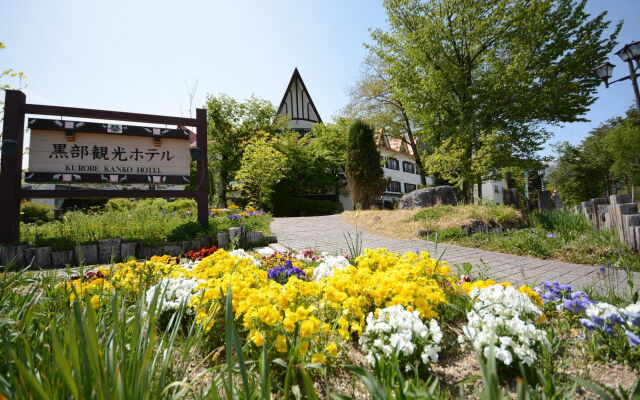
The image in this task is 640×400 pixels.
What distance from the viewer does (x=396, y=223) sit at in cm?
869

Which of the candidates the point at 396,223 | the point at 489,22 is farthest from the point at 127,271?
the point at 489,22

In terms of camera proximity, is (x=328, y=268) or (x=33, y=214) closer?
(x=328, y=268)

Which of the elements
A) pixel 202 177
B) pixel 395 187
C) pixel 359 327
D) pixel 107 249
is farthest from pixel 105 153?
pixel 395 187

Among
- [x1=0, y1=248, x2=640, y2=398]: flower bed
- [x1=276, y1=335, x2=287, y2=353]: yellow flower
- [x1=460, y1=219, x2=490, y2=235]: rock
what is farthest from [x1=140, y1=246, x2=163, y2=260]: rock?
[x1=460, y1=219, x2=490, y2=235]: rock

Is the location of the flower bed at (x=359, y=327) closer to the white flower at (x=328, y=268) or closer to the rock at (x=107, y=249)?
the white flower at (x=328, y=268)

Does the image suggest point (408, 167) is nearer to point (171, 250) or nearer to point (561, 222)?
point (561, 222)

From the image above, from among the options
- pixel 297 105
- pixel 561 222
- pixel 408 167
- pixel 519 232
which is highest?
pixel 297 105

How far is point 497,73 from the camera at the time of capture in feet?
43.2

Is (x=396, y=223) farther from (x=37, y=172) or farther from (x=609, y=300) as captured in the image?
(x=37, y=172)

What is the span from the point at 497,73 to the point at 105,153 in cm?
1515

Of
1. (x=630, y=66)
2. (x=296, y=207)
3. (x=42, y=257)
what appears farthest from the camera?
(x=296, y=207)

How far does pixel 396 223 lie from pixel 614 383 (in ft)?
24.4

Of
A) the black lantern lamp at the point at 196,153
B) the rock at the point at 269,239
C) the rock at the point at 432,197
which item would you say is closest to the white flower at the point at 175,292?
the rock at the point at 269,239

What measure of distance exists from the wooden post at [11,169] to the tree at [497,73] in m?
12.8
